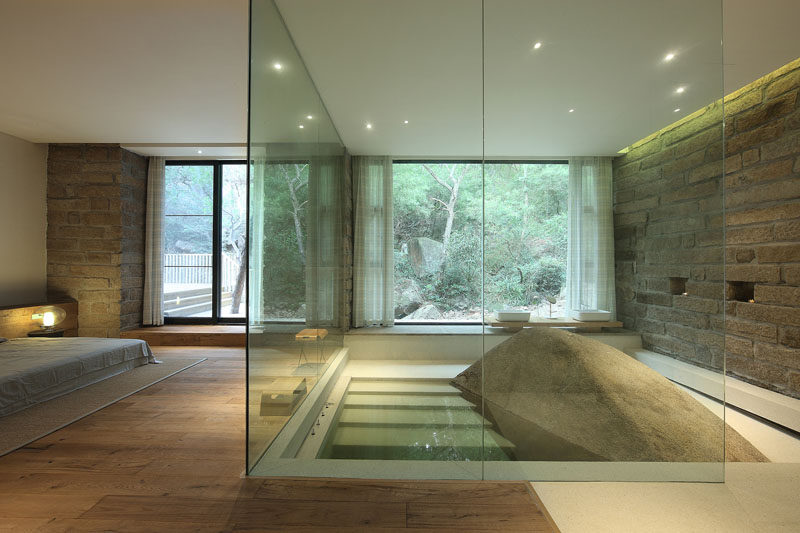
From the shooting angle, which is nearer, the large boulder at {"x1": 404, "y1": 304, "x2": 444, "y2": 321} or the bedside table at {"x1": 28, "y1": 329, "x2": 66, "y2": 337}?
the large boulder at {"x1": 404, "y1": 304, "x2": 444, "y2": 321}

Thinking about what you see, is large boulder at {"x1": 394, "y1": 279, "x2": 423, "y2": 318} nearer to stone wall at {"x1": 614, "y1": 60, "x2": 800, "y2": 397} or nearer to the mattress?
stone wall at {"x1": 614, "y1": 60, "x2": 800, "y2": 397}

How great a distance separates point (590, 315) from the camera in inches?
65.1

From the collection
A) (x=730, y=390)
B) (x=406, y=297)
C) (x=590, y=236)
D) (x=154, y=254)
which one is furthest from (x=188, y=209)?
(x=730, y=390)

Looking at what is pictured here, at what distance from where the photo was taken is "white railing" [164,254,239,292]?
528cm

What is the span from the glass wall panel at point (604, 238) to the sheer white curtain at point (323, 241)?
1.02 meters

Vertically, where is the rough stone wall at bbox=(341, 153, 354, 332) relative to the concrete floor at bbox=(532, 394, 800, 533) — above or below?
above

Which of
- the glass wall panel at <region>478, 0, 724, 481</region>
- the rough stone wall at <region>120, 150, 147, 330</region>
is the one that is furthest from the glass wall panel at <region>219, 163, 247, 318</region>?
the glass wall panel at <region>478, 0, 724, 481</region>

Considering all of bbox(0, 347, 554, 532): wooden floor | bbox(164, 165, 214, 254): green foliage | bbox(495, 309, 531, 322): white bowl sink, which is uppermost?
bbox(164, 165, 214, 254): green foliage

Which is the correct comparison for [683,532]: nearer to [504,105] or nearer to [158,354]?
[504,105]

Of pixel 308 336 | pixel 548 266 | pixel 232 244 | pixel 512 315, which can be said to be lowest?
pixel 308 336

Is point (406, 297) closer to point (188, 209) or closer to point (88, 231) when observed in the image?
point (188, 209)

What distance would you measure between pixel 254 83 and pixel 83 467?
2.07 metres

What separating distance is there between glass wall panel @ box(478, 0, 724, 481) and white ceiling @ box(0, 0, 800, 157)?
0.01 meters

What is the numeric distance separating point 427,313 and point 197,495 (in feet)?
4.22
